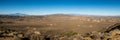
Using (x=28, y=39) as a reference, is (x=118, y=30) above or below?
above

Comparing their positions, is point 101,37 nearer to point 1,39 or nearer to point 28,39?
point 28,39

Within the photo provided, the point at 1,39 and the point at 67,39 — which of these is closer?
the point at 67,39

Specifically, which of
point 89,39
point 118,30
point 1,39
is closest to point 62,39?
point 89,39

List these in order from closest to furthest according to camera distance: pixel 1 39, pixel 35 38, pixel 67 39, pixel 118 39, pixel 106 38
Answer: pixel 118 39, pixel 106 38, pixel 67 39, pixel 35 38, pixel 1 39

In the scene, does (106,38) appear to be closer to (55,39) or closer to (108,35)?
(108,35)

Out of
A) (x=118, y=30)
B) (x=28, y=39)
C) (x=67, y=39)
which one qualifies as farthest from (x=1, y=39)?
(x=118, y=30)

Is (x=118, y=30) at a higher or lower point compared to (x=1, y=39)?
higher

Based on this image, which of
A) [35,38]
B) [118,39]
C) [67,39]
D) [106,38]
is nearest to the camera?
[118,39]

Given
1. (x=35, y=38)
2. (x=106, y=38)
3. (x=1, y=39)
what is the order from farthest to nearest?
(x=1, y=39) < (x=35, y=38) < (x=106, y=38)

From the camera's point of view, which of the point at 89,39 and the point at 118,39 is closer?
the point at 118,39
